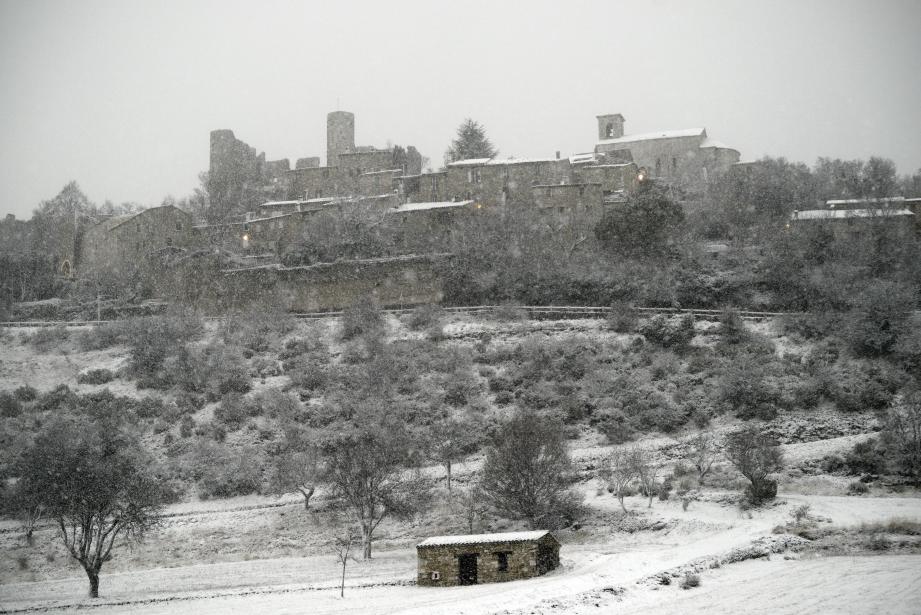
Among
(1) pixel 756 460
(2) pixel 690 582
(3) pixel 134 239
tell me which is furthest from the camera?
(3) pixel 134 239

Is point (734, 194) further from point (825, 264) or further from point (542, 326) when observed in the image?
point (542, 326)

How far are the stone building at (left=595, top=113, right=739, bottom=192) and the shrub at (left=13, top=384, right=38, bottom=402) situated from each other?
40.6 m

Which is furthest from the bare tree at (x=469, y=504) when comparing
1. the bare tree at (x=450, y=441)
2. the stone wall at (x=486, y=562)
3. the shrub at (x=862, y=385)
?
the shrub at (x=862, y=385)

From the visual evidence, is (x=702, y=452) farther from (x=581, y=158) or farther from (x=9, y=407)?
(x=581, y=158)

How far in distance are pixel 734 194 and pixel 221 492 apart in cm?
3581

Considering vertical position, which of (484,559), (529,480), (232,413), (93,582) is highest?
(232,413)

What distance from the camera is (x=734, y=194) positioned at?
2270 inches

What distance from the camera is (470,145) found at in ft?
234

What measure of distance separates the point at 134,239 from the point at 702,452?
3896 centimetres

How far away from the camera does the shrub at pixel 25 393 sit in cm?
4409

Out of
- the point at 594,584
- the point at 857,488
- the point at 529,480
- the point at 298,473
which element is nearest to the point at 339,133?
the point at 298,473

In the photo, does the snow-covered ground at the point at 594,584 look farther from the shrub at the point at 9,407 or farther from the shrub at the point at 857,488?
the shrub at the point at 9,407

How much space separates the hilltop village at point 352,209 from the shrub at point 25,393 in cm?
1223

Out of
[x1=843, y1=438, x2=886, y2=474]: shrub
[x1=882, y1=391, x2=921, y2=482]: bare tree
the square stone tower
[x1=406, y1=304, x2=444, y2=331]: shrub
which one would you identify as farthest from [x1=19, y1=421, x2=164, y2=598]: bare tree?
the square stone tower
